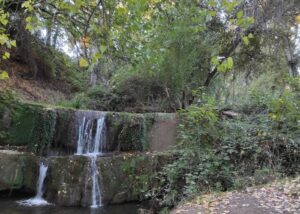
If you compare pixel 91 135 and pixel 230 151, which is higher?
pixel 91 135

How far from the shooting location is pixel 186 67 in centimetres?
1003

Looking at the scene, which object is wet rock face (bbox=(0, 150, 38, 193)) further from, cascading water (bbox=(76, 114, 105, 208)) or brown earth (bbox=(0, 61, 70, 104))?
brown earth (bbox=(0, 61, 70, 104))

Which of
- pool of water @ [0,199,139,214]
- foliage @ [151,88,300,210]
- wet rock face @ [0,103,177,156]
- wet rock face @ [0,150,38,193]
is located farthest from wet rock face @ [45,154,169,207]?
wet rock face @ [0,103,177,156]

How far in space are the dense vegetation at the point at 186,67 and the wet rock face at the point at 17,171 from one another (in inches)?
112

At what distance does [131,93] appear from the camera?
12430mm

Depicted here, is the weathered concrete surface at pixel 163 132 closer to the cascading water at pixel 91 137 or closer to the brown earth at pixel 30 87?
the cascading water at pixel 91 137

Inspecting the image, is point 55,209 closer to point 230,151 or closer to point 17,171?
point 17,171

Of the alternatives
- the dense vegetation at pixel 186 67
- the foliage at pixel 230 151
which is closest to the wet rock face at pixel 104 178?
the dense vegetation at pixel 186 67

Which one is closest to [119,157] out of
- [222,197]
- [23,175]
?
[23,175]

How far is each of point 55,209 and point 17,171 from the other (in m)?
1.55

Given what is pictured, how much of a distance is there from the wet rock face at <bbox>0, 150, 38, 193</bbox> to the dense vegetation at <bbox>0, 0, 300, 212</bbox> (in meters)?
2.83

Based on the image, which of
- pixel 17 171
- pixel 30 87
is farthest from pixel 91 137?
pixel 30 87

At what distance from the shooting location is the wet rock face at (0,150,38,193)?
25.4 feet

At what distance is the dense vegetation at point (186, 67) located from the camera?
3.56 metres
